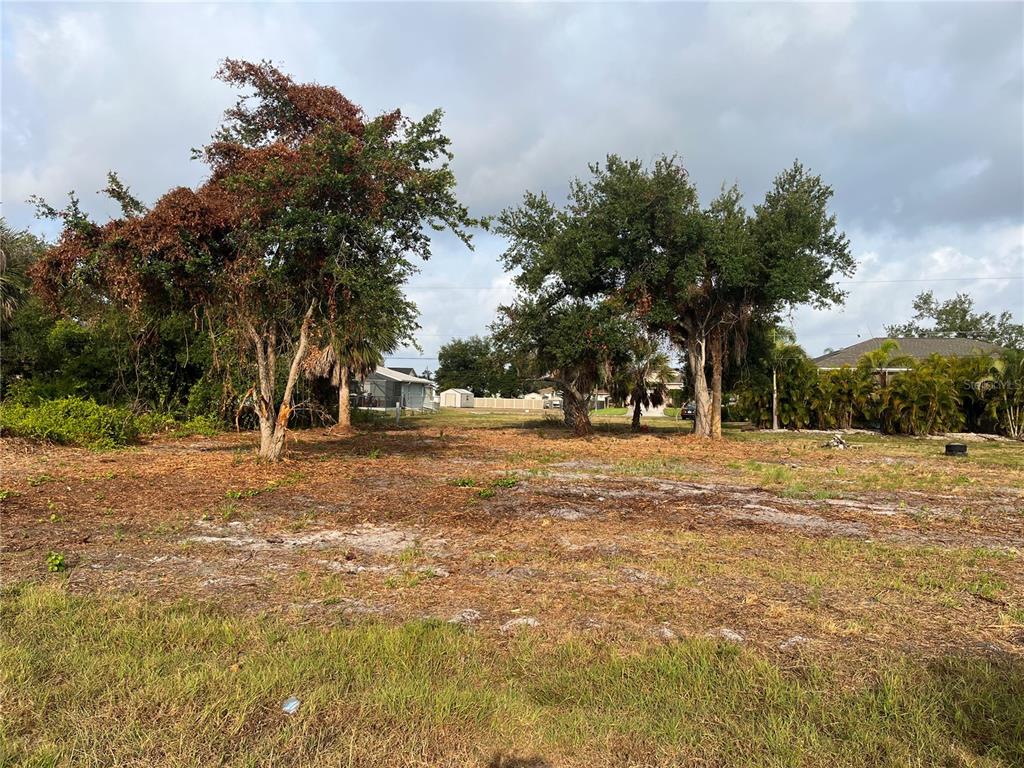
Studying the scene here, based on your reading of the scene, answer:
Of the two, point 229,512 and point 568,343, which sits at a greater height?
point 568,343

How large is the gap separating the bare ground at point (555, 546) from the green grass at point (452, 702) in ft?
1.35

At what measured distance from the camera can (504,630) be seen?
400cm

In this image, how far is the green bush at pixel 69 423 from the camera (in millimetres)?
13469

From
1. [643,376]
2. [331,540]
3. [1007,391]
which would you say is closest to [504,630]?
[331,540]

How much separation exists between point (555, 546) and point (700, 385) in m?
17.5

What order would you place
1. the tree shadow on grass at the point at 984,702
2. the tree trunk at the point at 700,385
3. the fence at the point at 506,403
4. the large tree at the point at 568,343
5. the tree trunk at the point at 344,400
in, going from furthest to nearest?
the fence at the point at 506,403 < the tree trunk at the point at 344,400 < the tree trunk at the point at 700,385 < the large tree at the point at 568,343 < the tree shadow on grass at the point at 984,702

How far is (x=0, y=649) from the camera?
3391 millimetres

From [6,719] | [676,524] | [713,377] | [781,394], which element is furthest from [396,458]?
[781,394]

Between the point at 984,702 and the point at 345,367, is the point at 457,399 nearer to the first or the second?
the point at 345,367

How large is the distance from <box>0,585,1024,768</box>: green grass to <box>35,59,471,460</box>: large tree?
8356mm

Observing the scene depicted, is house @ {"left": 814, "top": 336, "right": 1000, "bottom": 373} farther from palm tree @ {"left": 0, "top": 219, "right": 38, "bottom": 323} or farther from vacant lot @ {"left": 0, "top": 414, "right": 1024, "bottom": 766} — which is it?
palm tree @ {"left": 0, "top": 219, "right": 38, "bottom": 323}

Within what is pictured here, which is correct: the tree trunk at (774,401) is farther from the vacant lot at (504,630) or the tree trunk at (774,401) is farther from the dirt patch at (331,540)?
the dirt patch at (331,540)

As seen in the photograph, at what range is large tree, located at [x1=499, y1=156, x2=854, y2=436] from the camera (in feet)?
64.0

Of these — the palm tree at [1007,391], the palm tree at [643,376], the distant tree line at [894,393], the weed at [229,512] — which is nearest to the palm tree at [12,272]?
the weed at [229,512]
